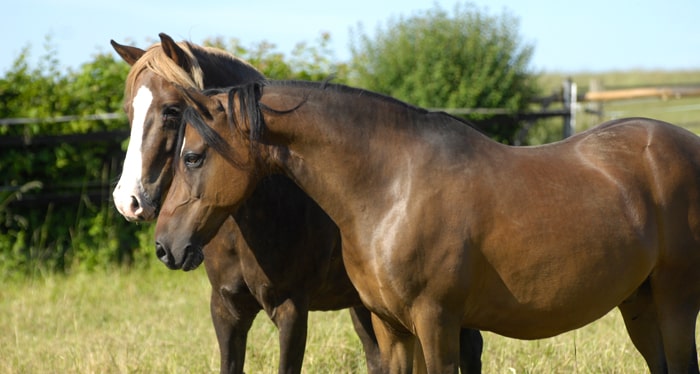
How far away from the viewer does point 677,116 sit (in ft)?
91.1

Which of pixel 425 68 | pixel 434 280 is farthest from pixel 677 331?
pixel 425 68

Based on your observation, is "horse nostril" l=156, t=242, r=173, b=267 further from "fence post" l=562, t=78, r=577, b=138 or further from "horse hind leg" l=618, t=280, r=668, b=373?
"fence post" l=562, t=78, r=577, b=138

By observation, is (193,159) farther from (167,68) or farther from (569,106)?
(569,106)

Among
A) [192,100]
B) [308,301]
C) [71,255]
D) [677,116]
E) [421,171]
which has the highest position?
[192,100]

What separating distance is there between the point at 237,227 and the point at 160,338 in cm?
257

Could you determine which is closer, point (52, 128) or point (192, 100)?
point (192, 100)

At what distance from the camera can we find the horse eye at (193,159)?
346 centimetres

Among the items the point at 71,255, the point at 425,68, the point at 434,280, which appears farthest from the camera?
the point at 425,68

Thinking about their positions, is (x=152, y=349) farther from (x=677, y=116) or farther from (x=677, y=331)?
(x=677, y=116)

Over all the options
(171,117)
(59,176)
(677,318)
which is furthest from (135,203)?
(59,176)

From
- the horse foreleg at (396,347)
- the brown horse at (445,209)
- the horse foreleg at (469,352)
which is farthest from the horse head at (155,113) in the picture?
the horse foreleg at (469,352)

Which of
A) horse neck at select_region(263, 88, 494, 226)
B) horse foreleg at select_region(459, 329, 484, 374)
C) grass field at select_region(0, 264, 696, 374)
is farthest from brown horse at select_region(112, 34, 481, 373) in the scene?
grass field at select_region(0, 264, 696, 374)

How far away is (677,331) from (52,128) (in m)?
7.64

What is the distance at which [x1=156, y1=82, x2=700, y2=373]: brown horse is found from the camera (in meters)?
3.36
